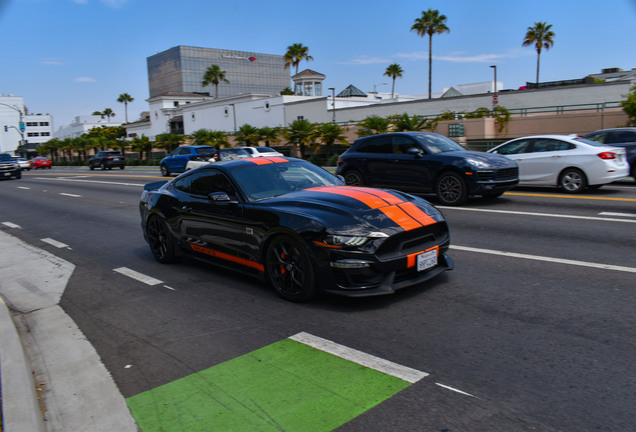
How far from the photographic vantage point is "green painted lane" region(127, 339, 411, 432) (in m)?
3.24

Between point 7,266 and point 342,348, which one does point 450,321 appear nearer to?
point 342,348

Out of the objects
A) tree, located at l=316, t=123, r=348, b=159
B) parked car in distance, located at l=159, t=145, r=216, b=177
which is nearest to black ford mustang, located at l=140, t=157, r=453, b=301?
parked car in distance, located at l=159, t=145, r=216, b=177

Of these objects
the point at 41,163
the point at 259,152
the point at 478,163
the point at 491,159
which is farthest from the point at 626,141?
the point at 41,163

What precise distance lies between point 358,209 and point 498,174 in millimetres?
7192

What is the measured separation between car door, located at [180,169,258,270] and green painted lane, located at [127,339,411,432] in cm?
186

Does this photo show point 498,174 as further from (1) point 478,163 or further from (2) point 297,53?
(2) point 297,53

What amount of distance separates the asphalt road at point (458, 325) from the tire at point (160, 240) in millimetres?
171

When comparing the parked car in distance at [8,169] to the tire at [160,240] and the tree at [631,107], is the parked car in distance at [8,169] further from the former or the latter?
the tree at [631,107]

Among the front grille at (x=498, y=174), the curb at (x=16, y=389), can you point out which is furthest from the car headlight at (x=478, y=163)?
the curb at (x=16, y=389)

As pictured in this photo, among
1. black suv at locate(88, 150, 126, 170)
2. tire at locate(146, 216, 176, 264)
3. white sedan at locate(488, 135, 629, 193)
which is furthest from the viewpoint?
black suv at locate(88, 150, 126, 170)

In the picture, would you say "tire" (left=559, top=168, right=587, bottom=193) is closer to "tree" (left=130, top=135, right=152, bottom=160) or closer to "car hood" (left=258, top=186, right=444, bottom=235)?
"car hood" (left=258, top=186, right=444, bottom=235)

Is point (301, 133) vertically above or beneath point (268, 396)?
above

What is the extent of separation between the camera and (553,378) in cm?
352

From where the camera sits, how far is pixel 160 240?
755 cm
